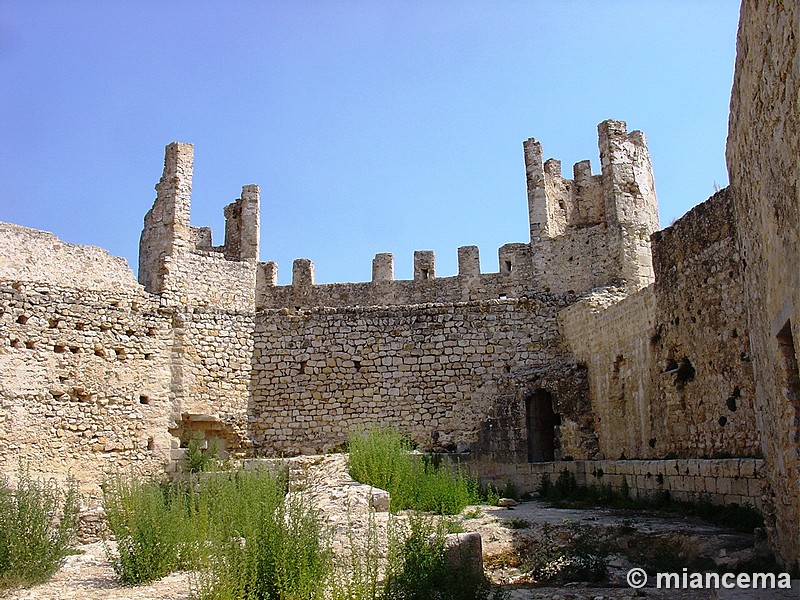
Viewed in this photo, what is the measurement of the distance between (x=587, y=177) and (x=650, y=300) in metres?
15.2

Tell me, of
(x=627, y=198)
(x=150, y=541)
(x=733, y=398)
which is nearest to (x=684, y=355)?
(x=733, y=398)

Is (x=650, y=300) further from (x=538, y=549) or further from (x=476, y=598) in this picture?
(x=476, y=598)

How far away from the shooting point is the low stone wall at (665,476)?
8695 millimetres

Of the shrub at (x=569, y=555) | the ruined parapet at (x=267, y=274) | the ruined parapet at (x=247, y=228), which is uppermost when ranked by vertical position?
the ruined parapet at (x=247, y=228)

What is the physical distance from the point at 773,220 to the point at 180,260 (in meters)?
19.8

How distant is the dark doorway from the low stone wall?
1.07 m

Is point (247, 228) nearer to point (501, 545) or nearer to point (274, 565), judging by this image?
point (501, 545)

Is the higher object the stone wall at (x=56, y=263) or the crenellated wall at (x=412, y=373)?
the stone wall at (x=56, y=263)

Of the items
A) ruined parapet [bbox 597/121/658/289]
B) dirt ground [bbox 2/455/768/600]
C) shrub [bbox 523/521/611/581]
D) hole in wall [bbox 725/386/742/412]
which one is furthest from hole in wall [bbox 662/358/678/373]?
ruined parapet [bbox 597/121/658/289]

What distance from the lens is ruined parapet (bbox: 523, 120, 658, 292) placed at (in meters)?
23.8

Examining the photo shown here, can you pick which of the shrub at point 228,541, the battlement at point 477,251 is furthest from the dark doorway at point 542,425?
the shrub at point 228,541

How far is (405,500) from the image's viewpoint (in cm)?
1013

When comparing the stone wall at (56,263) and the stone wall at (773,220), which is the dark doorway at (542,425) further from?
the stone wall at (56,263)

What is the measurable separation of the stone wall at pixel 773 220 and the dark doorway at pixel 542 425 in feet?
27.3
